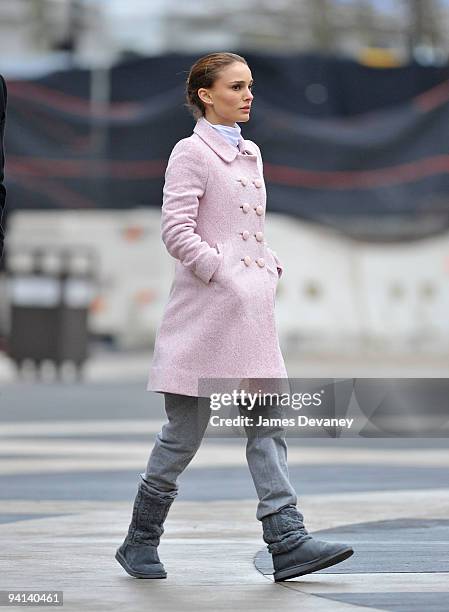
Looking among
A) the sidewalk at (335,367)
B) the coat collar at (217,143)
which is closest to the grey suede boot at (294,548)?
the coat collar at (217,143)

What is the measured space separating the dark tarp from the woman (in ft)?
41.4

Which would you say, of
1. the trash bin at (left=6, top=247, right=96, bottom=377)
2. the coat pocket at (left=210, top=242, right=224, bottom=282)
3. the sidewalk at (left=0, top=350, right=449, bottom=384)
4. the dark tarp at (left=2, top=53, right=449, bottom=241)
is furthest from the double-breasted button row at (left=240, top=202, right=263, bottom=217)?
the dark tarp at (left=2, top=53, right=449, bottom=241)

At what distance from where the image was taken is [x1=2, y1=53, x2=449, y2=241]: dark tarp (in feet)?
60.4

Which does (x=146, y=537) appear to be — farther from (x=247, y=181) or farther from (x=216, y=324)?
(x=247, y=181)

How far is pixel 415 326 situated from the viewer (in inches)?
747

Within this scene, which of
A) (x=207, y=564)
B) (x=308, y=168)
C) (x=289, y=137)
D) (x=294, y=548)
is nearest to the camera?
(x=294, y=548)

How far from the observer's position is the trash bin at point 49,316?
1773cm

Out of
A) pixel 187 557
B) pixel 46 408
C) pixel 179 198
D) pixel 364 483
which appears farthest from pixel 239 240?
pixel 46 408

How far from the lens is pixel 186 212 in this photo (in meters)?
5.64

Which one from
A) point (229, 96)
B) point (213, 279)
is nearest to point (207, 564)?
point (213, 279)

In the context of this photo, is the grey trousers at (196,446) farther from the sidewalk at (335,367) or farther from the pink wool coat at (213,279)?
the sidewalk at (335,367)

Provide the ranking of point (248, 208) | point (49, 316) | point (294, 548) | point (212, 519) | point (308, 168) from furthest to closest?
1. point (308, 168)
2. point (49, 316)
3. point (212, 519)
4. point (248, 208)
5. point (294, 548)

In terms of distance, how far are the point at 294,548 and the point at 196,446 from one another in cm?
46

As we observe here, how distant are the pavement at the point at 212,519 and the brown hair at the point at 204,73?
5.17 feet
